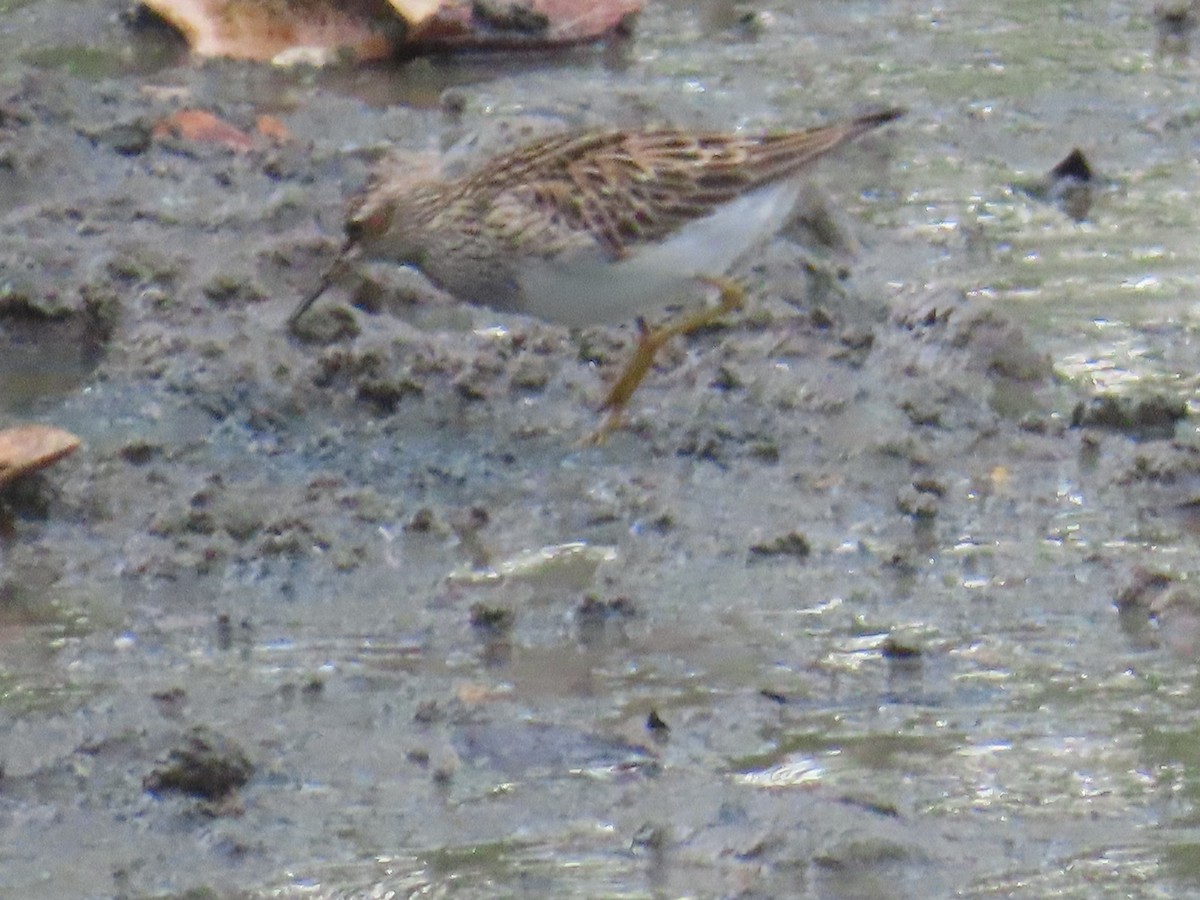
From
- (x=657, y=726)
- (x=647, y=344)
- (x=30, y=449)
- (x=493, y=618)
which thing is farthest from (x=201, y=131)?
(x=657, y=726)

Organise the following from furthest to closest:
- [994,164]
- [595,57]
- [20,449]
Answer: [595,57], [994,164], [20,449]

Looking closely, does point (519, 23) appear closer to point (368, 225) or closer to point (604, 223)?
point (368, 225)

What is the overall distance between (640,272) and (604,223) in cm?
17

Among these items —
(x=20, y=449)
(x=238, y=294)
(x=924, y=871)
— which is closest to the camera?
(x=924, y=871)

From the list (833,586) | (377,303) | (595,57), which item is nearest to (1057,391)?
(833,586)

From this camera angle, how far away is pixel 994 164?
367 inches

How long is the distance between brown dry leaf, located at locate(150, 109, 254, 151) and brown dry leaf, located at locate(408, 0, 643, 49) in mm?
1737

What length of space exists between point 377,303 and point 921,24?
4665mm

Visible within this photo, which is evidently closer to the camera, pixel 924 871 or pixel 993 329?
pixel 924 871

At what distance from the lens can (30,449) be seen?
619 cm

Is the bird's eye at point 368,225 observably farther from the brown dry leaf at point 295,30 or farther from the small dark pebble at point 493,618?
the brown dry leaf at point 295,30

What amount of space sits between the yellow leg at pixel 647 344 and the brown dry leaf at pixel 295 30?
13.3 ft

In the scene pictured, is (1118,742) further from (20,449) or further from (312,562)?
(20,449)

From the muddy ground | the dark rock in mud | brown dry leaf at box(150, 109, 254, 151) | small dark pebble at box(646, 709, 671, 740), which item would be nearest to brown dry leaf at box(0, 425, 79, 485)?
the muddy ground
